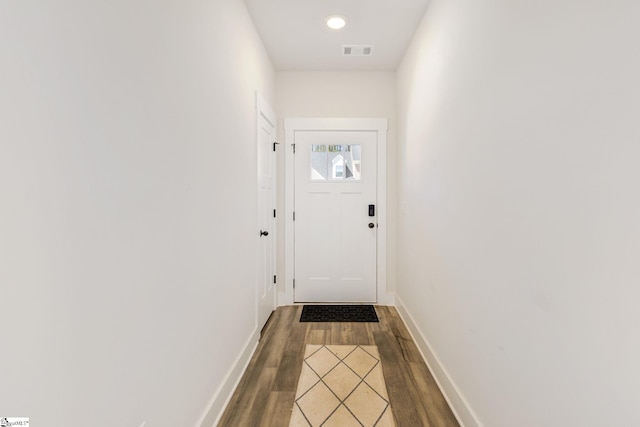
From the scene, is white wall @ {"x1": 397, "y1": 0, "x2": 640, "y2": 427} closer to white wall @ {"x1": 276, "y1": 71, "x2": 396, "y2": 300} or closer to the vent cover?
the vent cover

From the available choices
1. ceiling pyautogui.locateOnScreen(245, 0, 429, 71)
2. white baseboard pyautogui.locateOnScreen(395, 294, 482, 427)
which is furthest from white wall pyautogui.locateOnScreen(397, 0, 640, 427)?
ceiling pyautogui.locateOnScreen(245, 0, 429, 71)

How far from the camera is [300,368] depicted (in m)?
2.15

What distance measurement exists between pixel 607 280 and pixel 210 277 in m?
1.58

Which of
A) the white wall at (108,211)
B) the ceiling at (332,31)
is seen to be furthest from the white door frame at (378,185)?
the white wall at (108,211)

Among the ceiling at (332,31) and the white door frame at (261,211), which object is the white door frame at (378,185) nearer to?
the white door frame at (261,211)

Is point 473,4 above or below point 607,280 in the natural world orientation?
above

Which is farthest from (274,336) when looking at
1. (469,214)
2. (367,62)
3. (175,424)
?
(367,62)

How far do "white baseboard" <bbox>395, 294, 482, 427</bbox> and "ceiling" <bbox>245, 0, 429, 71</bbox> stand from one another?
2.51 metres

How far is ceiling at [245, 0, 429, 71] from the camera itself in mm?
2225

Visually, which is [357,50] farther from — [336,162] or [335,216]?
[335,216]

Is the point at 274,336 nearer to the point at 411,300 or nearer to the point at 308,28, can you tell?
the point at 411,300

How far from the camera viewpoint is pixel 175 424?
4.02ft

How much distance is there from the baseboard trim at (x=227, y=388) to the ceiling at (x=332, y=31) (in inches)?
99.0

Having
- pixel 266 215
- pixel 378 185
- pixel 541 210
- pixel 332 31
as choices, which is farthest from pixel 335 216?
pixel 541 210
